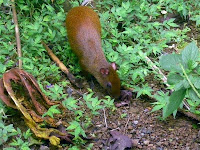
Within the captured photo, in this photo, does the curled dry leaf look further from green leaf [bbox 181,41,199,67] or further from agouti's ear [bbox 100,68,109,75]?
green leaf [bbox 181,41,199,67]

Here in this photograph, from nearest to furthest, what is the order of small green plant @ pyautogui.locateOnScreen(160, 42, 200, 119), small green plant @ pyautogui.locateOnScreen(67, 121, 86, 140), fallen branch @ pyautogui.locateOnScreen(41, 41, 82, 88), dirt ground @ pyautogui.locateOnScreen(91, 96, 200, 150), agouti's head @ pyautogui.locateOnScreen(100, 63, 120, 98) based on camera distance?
small green plant @ pyautogui.locateOnScreen(160, 42, 200, 119), small green plant @ pyautogui.locateOnScreen(67, 121, 86, 140), dirt ground @ pyautogui.locateOnScreen(91, 96, 200, 150), agouti's head @ pyautogui.locateOnScreen(100, 63, 120, 98), fallen branch @ pyautogui.locateOnScreen(41, 41, 82, 88)

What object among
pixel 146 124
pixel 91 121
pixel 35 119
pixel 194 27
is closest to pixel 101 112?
pixel 91 121

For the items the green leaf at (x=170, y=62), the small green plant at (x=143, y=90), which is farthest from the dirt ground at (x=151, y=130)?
the green leaf at (x=170, y=62)

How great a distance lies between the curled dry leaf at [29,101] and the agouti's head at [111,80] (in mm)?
1172

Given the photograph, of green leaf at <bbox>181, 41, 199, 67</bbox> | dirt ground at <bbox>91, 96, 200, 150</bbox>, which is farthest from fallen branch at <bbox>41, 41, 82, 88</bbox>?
green leaf at <bbox>181, 41, 199, 67</bbox>

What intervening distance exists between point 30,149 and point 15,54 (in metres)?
1.89

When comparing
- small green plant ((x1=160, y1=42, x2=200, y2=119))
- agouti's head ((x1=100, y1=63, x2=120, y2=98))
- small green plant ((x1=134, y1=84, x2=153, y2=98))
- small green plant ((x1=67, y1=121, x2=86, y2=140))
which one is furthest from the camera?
agouti's head ((x1=100, y1=63, x2=120, y2=98))

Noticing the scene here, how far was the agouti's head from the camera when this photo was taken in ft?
17.9

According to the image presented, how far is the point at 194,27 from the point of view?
6793 millimetres

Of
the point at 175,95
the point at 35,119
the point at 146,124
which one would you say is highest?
the point at 175,95

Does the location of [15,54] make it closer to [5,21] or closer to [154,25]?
[5,21]

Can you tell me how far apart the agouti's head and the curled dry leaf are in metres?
1.17

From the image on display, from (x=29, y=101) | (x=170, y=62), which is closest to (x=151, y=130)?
(x=29, y=101)

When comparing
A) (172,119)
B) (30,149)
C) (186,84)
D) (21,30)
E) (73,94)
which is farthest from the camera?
(21,30)
